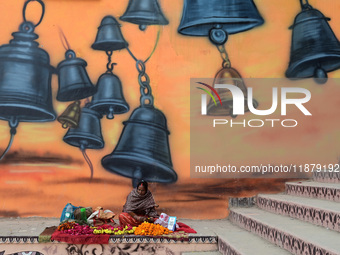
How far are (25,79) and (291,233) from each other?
481 cm

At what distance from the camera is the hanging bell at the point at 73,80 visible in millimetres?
7320

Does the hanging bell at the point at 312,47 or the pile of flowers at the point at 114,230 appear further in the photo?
the hanging bell at the point at 312,47

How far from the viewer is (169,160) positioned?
7.26m

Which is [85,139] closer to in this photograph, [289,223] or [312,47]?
[289,223]

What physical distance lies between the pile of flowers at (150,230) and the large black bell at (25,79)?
2.44 m

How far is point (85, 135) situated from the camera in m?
7.25

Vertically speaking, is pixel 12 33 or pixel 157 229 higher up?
pixel 12 33

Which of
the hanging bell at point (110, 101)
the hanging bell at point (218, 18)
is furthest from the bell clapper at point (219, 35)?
the hanging bell at point (110, 101)

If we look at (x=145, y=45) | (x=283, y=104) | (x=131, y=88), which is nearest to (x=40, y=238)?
(x=131, y=88)

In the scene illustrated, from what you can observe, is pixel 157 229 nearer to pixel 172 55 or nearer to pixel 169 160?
pixel 169 160

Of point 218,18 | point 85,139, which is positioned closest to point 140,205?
point 85,139

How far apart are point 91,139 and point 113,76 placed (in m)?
1.06

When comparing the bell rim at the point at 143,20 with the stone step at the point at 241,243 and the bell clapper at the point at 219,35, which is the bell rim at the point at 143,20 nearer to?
the bell clapper at the point at 219,35

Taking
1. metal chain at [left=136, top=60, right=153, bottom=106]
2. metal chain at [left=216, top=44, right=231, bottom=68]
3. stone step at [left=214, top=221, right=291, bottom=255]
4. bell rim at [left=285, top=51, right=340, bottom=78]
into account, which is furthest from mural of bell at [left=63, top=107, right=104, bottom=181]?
bell rim at [left=285, top=51, right=340, bottom=78]
